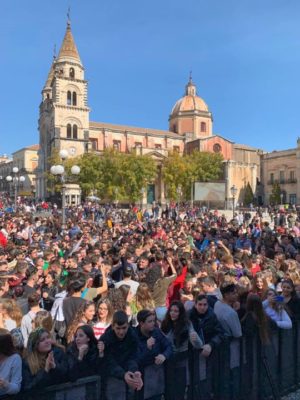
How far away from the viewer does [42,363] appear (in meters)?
3.56

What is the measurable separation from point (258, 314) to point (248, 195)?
197 ft

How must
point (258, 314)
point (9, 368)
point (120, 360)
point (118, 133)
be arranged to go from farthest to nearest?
1. point (118, 133)
2. point (258, 314)
3. point (120, 360)
4. point (9, 368)

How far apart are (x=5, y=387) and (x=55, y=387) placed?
1.32 ft

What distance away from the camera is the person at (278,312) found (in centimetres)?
524

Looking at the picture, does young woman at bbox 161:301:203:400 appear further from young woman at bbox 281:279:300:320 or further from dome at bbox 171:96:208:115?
dome at bbox 171:96:208:115

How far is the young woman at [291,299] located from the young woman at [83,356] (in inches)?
118

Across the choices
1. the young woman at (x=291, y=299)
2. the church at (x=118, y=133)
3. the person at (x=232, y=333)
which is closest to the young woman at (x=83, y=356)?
the person at (x=232, y=333)

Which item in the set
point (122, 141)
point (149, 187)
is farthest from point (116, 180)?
point (122, 141)

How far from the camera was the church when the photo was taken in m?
56.8

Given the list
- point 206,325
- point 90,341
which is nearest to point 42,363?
point 90,341

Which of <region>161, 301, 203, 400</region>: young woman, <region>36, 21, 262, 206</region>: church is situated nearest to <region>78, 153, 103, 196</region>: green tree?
<region>36, 21, 262, 206</region>: church

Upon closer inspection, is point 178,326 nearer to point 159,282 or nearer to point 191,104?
point 159,282

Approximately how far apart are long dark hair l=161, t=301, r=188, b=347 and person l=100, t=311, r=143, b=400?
566 mm

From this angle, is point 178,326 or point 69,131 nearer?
point 178,326
